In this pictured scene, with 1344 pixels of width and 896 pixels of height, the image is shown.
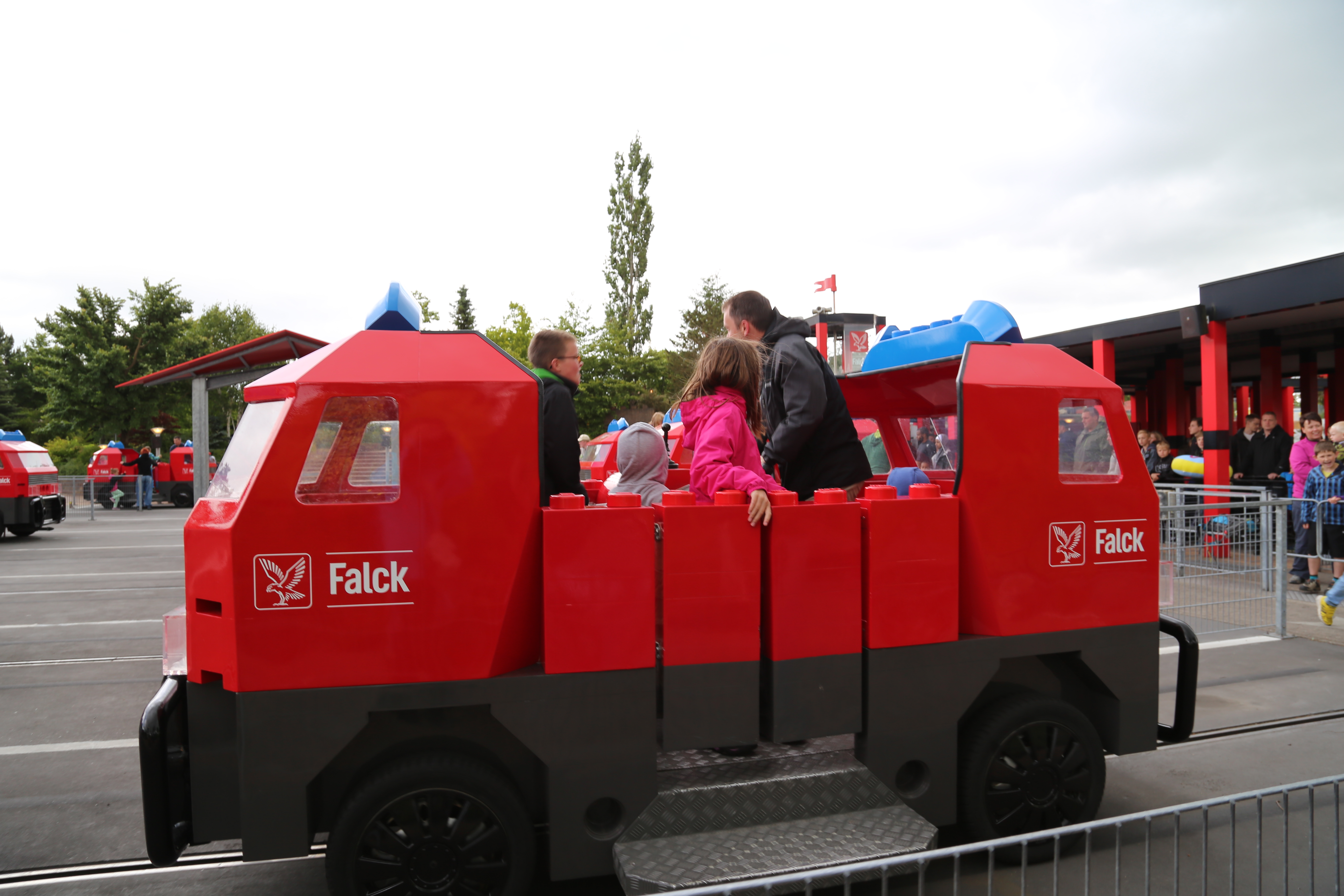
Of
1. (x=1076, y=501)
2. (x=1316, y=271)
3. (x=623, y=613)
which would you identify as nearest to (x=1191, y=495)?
(x=1316, y=271)

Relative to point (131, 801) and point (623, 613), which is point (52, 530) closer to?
point (131, 801)

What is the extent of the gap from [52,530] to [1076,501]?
21.9 metres

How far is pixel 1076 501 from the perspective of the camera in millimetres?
3465

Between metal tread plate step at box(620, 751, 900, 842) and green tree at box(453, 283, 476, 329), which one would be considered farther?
green tree at box(453, 283, 476, 329)

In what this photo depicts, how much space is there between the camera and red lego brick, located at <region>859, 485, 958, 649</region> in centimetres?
320

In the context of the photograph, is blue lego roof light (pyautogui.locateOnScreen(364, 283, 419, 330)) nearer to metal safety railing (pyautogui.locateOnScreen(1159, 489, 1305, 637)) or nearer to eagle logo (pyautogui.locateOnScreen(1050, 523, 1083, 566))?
eagle logo (pyautogui.locateOnScreen(1050, 523, 1083, 566))

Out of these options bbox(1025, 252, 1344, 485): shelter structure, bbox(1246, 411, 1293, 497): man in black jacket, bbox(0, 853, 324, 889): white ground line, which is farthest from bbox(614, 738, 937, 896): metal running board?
bbox(1246, 411, 1293, 497): man in black jacket

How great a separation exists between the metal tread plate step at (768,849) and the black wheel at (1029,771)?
38 cm

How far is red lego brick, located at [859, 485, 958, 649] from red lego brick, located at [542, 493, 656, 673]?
922 millimetres

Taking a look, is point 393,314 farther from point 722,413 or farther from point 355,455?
point 722,413

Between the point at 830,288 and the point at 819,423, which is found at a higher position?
the point at 830,288

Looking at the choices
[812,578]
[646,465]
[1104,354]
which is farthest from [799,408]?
[1104,354]

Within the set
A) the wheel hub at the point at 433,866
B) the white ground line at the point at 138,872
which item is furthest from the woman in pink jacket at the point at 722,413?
the white ground line at the point at 138,872

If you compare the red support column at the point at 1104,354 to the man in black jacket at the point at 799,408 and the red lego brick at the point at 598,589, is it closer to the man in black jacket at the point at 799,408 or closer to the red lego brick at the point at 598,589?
the man in black jacket at the point at 799,408
